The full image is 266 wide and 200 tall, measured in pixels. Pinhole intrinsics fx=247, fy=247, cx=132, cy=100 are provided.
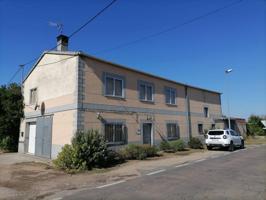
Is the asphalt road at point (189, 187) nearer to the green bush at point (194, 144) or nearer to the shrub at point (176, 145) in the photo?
the shrub at point (176, 145)

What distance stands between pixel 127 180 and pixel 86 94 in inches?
280

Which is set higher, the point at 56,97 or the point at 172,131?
the point at 56,97

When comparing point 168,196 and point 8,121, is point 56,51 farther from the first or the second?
point 168,196

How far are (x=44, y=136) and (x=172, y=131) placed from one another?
10.7 meters

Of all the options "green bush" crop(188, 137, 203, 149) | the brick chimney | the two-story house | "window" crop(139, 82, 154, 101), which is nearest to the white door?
the two-story house

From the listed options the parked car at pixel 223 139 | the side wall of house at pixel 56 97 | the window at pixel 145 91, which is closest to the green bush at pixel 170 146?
the parked car at pixel 223 139

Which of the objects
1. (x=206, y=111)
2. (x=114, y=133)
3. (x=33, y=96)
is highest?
(x=33, y=96)

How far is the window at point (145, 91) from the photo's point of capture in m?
19.0

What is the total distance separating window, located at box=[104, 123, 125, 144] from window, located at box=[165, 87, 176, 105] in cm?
659

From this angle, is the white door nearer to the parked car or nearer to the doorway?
the doorway

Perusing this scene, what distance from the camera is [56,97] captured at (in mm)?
16297

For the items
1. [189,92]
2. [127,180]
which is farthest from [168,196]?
[189,92]

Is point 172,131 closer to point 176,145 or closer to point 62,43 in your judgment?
point 176,145


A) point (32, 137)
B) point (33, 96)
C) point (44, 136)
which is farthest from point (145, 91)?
point (32, 137)
